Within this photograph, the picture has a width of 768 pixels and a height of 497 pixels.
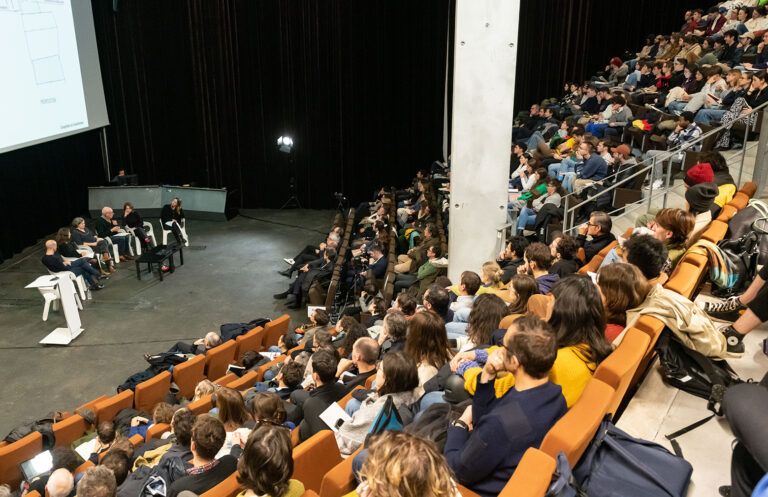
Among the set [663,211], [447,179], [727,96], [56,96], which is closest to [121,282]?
[56,96]

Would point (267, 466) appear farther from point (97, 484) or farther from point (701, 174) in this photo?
point (701, 174)

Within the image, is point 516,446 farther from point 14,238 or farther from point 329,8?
point 329,8

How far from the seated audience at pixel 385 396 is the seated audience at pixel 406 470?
4.30 ft

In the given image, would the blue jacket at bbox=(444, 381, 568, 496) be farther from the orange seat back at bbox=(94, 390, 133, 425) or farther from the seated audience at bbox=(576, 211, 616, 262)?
the orange seat back at bbox=(94, 390, 133, 425)

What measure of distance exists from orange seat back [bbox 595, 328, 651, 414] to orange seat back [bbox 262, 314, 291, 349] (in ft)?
15.9

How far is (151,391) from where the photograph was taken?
222 inches

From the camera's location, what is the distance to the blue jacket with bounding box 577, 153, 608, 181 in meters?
7.91

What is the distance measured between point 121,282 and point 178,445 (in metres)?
6.85

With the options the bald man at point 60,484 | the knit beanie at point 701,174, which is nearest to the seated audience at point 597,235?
the knit beanie at point 701,174

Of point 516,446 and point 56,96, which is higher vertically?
point 56,96

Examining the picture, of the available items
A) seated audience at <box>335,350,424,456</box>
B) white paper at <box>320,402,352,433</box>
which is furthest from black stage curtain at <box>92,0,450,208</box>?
seated audience at <box>335,350,424,456</box>

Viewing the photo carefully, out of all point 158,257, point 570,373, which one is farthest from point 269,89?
point 570,373

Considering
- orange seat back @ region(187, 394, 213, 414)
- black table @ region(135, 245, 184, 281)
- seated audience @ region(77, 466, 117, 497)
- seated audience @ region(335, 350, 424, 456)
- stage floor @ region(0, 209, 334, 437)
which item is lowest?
stage floor @ region(0, 209, 334, 437)

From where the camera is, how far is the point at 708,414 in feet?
9.55
